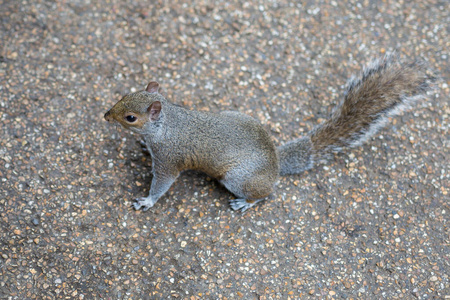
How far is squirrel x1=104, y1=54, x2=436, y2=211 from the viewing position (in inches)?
136

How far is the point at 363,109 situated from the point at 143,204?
1963 mm

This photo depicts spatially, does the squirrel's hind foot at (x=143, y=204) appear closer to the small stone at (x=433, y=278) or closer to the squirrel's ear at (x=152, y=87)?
the squirrel's ear at (x=152, y=87)

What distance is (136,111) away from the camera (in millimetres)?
3299

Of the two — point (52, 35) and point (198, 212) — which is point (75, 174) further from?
point (52, 35)

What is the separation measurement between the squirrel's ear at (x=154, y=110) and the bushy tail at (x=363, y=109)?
43.5 inches

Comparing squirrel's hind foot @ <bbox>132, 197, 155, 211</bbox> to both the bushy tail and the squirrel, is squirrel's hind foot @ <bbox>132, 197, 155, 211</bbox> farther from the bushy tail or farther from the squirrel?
the bushy tail

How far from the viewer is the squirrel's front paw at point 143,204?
12.1ft

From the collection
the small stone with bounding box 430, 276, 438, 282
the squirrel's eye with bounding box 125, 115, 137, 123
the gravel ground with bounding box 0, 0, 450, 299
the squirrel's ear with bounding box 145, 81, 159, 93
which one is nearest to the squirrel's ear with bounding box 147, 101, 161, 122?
the squirrel's eye with bounding box 125, 115, 137, 123

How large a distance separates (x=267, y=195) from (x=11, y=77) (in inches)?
102

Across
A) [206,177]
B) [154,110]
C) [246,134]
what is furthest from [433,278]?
[154,110]

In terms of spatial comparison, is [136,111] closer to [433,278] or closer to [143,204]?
[143,204]

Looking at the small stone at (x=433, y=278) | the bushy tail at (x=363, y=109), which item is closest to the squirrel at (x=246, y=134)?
the bushy tail at (x=363, y=109)

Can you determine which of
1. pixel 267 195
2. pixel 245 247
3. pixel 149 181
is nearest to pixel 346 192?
pixel 267 195

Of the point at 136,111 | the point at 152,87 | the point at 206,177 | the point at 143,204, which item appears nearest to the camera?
the point at 136,111
